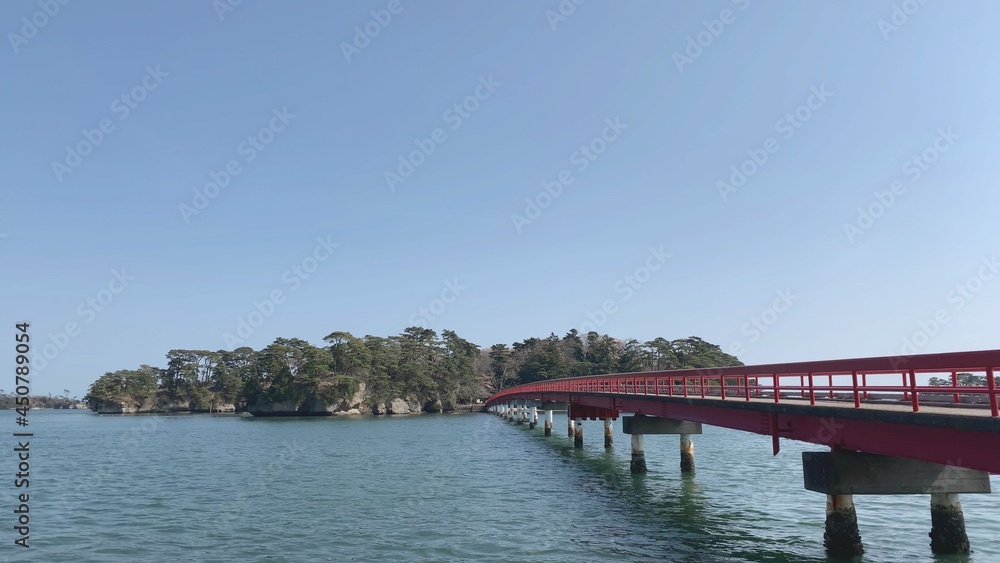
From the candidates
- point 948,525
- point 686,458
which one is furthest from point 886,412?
point 686,458

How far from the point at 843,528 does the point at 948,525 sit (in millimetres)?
2603

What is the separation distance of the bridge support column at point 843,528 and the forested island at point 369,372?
4248 inches

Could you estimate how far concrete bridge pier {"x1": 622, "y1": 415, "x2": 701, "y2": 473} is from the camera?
3219 cm

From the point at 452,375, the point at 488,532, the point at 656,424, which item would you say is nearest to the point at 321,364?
the point at 452,375

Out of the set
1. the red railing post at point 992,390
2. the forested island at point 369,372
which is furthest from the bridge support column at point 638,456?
the forested island at point 369,372

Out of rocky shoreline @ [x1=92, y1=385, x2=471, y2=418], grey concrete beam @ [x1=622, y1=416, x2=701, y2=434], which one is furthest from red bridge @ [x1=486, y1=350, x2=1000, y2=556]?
rocky shoreline @ [x1=92, y1=385, x2=471, y2=418]

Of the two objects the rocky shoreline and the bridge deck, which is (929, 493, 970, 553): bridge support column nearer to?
the bridge deck

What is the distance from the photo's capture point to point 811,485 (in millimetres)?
16250

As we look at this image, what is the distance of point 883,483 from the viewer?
50.7 feet

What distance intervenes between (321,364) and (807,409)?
11037 cm

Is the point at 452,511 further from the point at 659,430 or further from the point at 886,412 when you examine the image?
the point at 886,412

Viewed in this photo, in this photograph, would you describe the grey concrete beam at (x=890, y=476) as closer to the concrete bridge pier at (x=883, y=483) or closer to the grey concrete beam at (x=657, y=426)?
the concrete bridge pier at (x=883, y=483)

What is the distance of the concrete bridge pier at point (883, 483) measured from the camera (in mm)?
15383

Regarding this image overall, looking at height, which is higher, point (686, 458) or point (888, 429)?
point (888, 429)
